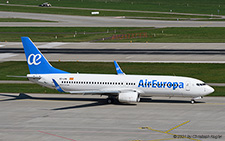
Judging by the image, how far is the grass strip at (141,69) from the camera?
81.2 m

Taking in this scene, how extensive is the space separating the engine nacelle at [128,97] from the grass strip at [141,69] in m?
21.1

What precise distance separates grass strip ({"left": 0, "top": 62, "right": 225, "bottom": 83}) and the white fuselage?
56.1 ft

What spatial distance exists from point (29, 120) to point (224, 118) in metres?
23.0

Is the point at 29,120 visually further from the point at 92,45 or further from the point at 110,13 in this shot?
the point at 110,13

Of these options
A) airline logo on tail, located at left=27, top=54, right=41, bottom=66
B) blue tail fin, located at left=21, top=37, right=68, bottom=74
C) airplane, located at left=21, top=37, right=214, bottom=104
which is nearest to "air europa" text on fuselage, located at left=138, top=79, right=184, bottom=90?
airplane, located at left=21, top=37, right=214, bottom=104

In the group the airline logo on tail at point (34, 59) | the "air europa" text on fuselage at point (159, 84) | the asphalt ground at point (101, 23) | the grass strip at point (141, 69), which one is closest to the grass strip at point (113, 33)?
the asphalt ground at point (101, 23)

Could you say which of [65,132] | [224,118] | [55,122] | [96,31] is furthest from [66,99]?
[96,31]

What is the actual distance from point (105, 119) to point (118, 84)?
9.77m

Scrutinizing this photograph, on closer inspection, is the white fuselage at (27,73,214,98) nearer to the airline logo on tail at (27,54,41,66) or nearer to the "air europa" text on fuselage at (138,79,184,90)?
the "air europa" text on fuselage at (138,79,184,90)

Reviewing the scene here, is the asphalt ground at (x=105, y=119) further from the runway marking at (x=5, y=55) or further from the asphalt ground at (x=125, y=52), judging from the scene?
the runway marking at (x=5, y=55)

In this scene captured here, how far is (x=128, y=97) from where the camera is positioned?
6009cm

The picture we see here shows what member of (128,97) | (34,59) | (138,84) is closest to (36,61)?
(34,59)

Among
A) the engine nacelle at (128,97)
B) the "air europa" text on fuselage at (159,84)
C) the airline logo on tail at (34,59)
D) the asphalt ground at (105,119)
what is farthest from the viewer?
the airline logo on tail at (34,59)

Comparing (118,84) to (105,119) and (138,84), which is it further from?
(105,119)
